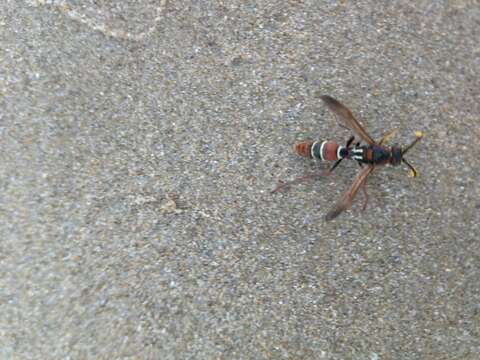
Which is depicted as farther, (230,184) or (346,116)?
(230,184)

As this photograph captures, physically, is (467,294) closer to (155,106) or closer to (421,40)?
(421,40)

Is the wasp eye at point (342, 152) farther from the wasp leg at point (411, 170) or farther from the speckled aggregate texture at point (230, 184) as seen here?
the wasp leg at point (411, 170)

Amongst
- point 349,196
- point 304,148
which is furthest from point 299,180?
point 349,196

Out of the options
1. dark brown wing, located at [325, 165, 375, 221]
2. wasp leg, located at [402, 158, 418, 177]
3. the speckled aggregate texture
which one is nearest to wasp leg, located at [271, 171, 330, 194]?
the speckled aggregate texture

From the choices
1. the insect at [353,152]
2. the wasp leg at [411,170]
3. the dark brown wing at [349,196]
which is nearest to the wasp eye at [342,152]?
the insect at [353,152]

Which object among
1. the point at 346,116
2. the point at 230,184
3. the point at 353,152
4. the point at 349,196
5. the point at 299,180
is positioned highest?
the point at 346,116

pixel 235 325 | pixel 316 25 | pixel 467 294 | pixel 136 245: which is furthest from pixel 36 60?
pixel 467 294

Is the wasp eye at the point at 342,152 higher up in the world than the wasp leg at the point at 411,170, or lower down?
lower down

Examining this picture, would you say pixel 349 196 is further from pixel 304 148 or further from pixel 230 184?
pixel 230 184
